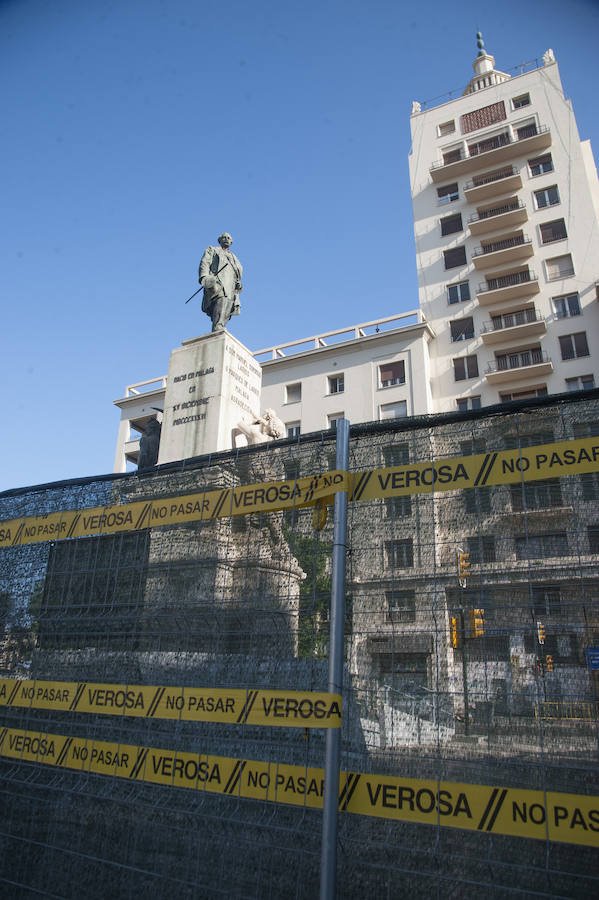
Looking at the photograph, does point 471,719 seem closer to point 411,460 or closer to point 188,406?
point 411,460

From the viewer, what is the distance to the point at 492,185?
3453 centimetres

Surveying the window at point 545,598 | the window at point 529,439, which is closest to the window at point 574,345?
the window at point 545,598

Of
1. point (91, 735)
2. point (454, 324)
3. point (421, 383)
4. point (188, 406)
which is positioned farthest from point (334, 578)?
point (454, 324)

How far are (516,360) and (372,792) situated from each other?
32197 mm

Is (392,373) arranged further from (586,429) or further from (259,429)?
(586,429)

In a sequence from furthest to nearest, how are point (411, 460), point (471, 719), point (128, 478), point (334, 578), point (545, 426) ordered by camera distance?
1. point (128, 478)
2. point (411, 460)
3. point (545, 426)
4. point (334, 578)
5. point (471, 719)

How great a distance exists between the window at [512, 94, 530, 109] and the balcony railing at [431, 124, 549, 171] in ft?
6.11

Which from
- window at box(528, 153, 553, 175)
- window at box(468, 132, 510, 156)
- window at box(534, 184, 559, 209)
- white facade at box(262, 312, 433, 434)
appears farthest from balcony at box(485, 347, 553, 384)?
window at box(468, 132, 510, 156)

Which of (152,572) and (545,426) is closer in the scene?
(545,426)

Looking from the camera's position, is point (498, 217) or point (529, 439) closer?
point (529, 439)

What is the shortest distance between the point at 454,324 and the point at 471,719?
110ft

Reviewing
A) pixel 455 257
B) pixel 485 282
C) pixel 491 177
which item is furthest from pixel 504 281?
pixel 491 177

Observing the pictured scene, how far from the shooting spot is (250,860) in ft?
11.0

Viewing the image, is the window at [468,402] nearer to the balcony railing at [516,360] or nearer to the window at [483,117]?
the balcony railing at [516,360]
